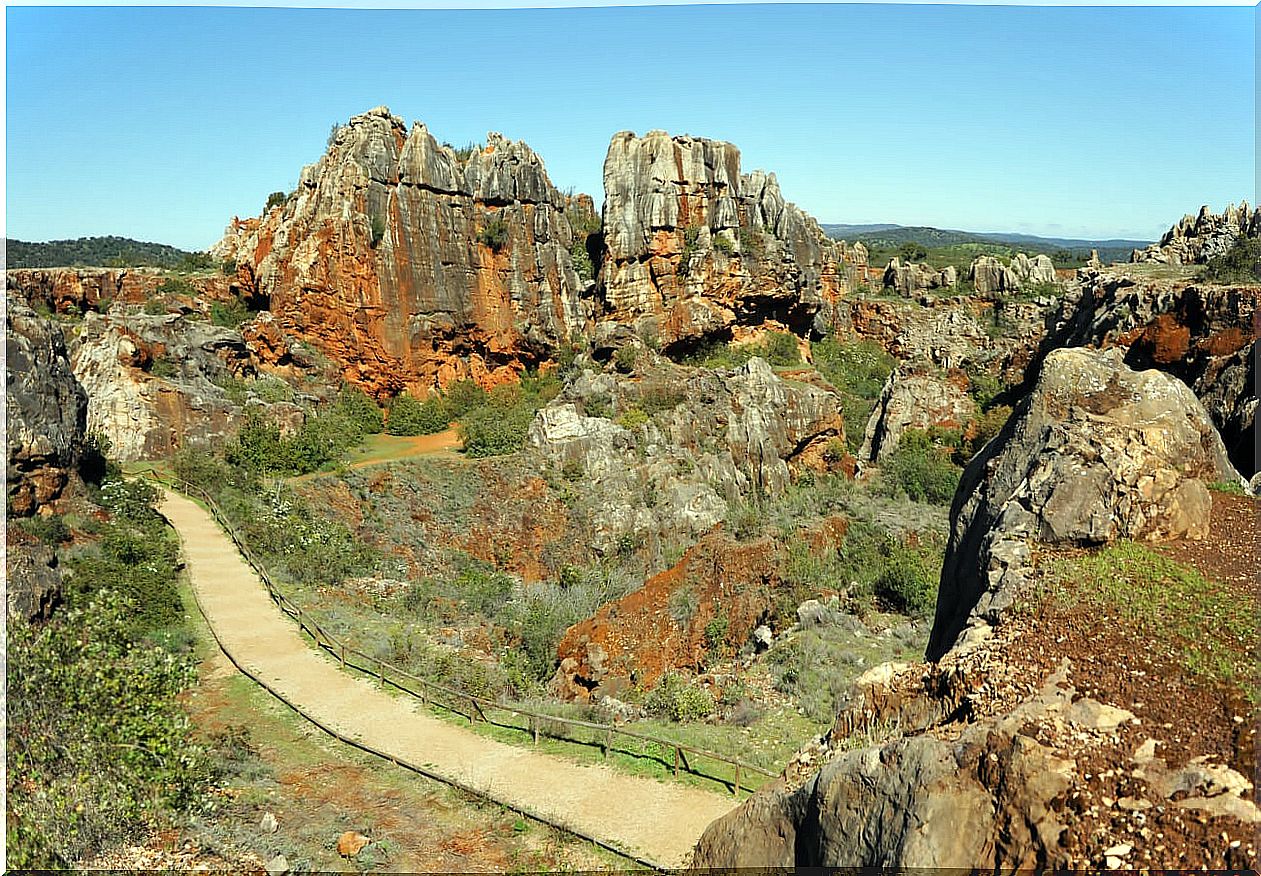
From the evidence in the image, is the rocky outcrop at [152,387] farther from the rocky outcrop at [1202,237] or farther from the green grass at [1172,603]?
the rocky outcrop at [1202,237]

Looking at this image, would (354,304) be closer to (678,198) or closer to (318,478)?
(318,478)

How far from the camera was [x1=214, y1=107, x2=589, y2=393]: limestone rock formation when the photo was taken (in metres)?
34.3

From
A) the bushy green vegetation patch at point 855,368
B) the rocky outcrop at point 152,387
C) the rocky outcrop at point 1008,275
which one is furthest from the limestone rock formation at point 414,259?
the rocky outcrop at point 1008,275

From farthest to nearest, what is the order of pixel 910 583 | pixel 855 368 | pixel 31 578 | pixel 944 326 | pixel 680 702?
pixel 944 326, pixel 855 368, pixel 910 583, pixel 680 702, pixel 31 578

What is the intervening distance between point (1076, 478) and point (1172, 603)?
6.65 ft

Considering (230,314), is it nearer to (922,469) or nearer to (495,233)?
(495,233)

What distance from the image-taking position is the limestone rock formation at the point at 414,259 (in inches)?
1350

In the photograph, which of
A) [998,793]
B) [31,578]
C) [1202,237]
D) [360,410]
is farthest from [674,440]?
[1202,237]

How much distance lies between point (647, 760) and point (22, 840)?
7158 millimetres

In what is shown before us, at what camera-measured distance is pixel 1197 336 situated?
23359 millimetres

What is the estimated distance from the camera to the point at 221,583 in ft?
57.9

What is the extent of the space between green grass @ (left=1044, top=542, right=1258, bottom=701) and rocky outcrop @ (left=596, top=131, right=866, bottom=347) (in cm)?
3089

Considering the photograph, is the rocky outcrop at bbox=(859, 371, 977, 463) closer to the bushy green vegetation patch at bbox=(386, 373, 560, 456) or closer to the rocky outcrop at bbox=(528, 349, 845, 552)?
the rocky outcrop at bbox=(528, 349, 845, 552)

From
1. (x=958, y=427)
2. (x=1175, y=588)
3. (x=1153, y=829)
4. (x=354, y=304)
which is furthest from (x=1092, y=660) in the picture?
(x=354, y=304)
